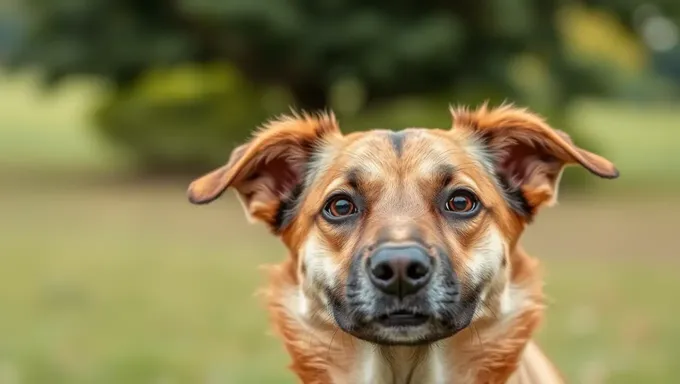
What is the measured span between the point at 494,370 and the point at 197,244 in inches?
349

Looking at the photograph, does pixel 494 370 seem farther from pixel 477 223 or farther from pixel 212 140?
pixel 212 140

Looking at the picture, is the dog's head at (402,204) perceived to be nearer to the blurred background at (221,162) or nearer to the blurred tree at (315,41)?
the blurred background at (221,162)

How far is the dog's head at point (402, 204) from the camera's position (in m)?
4.14

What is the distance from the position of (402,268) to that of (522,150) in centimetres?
127

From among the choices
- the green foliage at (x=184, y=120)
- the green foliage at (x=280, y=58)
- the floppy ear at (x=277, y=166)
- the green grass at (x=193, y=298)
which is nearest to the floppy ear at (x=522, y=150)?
the floppy ear at (x=277, y=166)

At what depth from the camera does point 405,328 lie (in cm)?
420

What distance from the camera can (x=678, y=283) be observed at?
10547mm

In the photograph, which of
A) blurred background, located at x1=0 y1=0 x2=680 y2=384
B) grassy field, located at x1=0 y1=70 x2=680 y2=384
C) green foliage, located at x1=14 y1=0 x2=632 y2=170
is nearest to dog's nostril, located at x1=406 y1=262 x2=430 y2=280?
grassy field, located at x1=0 y1=70 x2=680 y2=384

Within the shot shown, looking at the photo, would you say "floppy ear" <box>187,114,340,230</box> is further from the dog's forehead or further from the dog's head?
the dog's forehead

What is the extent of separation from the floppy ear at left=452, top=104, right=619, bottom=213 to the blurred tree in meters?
13.3

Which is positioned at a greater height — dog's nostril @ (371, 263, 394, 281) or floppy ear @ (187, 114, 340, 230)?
floppy ear @ (187, 114, 340, 230)

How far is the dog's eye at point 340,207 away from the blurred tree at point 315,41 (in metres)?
13.7

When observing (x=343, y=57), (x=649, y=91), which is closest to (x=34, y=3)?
(x=343, y=57)

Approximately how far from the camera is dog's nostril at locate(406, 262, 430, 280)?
4.02 metres
